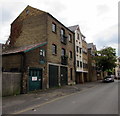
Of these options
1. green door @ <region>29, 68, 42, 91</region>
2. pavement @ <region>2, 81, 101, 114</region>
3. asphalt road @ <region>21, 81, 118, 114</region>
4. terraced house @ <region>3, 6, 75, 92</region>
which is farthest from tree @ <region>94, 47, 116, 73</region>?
asphalt road @ <region>21, 81, 118, 114</region>

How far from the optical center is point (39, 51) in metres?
16.2

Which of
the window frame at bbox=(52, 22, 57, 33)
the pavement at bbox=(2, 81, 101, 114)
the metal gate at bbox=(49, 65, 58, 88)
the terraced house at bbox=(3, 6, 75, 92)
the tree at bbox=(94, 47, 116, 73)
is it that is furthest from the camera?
the tree at bbox=(94, 47, 116, 73)

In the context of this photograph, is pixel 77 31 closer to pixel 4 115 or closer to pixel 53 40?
pixel 53 40

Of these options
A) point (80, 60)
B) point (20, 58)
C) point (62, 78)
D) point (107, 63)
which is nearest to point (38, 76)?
point (20, 58)

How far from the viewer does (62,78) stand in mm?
21219

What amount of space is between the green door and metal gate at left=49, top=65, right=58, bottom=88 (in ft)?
7.11

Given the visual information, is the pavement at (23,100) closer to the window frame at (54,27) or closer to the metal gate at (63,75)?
the metal gate at (63,75)

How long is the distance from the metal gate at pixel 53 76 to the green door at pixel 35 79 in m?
2.17

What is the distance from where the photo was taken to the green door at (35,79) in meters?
14.3

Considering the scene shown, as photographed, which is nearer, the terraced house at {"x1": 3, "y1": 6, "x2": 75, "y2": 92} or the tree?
the terraced house at {"x1": 3, "y1": 6, "x2": 75, "y2": 92}

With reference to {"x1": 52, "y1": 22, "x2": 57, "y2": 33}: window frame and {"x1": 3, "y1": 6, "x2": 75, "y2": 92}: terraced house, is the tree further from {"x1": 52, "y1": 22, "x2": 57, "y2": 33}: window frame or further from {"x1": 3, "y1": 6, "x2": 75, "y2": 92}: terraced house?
{"x1": 52, "y1": 22, "x2": 57, "y2": 33}: window frame

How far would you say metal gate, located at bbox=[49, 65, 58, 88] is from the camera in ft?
59.4

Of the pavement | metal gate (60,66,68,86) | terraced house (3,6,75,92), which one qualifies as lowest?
the pavement

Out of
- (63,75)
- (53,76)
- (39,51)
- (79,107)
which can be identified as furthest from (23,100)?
(63,75)
